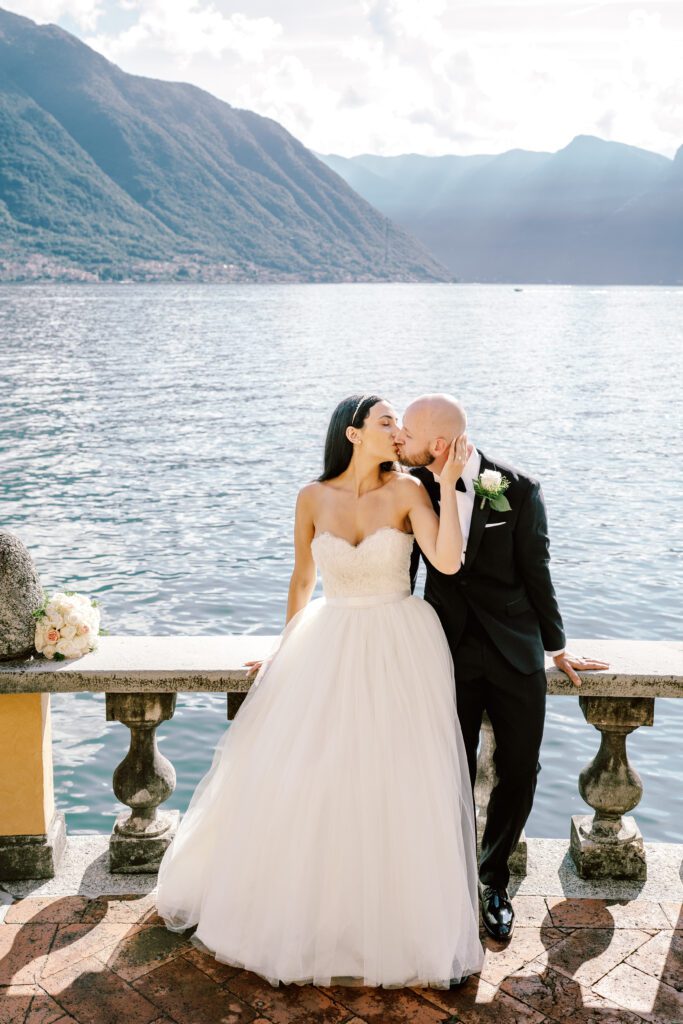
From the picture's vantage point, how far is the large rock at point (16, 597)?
3.83m

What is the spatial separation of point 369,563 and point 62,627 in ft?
3.93

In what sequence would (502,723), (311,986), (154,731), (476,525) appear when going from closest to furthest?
(311,986) < (476,525) < (502,723) < (154,731)

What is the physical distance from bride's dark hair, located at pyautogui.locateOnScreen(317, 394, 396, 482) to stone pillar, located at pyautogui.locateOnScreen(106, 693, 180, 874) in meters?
1.11

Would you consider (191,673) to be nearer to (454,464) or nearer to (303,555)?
(303,555)

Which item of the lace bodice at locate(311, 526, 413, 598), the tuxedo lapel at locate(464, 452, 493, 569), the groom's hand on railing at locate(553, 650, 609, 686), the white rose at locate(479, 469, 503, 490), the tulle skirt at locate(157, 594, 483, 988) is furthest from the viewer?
the groom's hand on railing at locate(553, 650, 609, 686)

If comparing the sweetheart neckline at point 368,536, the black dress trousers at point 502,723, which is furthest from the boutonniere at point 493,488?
the black dress trousers at point 502,723

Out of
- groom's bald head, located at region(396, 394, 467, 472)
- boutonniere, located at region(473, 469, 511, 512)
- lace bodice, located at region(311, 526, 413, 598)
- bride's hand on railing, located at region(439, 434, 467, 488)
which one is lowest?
lace bodice, located at region(311, 526, 413, 598)

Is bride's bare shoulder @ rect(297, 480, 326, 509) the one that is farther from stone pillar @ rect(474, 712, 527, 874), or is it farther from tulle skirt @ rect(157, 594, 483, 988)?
stone pillar @ rect(474, 712, 527, 874)

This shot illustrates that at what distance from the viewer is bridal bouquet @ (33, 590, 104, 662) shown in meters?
3.91

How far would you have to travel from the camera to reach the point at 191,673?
3.88 m

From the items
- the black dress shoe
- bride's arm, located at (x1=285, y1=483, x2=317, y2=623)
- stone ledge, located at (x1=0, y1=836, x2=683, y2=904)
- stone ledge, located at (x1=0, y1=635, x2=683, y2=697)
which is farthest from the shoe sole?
bride's arm, located at (x1=285, y1=483, x2=317, y2=623)

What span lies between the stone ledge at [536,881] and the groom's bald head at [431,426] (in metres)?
1.71

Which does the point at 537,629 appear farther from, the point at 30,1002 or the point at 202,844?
the point at 30,1002

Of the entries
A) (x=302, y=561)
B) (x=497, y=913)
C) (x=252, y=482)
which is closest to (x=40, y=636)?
(x=302, y=561)
